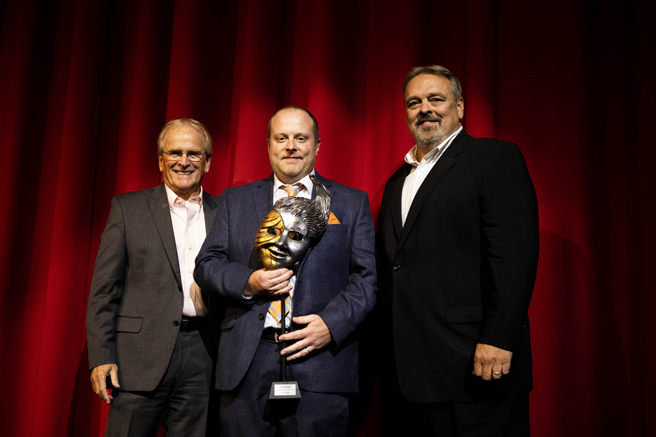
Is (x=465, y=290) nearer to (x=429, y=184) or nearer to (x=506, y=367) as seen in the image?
(x=506, y=367)

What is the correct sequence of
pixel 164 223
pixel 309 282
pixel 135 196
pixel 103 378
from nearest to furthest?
1. pixel 309 282
2. pixel 103 378
3. pixel 164 223
4. pixel 135 196

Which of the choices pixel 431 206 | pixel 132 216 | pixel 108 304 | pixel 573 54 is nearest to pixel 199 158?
pixel 132 216

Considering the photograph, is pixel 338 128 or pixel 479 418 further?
pixel 338 128

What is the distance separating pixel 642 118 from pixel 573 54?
56 centimetres

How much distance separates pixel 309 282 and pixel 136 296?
1.05 m

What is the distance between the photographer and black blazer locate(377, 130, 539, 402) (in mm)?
1780

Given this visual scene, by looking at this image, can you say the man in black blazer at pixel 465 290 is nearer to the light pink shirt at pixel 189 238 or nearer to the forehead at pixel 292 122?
the forehead at pixel 292 122

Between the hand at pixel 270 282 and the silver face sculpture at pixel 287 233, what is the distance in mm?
31

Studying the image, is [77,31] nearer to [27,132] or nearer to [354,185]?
[27,132]

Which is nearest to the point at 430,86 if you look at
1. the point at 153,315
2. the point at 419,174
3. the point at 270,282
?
the point at 419,174

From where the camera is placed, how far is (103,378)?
2219 millimetres

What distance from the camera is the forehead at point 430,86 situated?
7.45 feet

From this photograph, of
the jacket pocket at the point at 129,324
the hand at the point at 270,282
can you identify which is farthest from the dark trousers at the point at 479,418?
the jacket pocket at the point at 129,324

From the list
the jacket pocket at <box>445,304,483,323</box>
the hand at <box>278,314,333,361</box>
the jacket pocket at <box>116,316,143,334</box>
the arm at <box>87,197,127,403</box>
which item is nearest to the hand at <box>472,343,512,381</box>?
the jacket pocket at <box>445,304,483,323</box>
